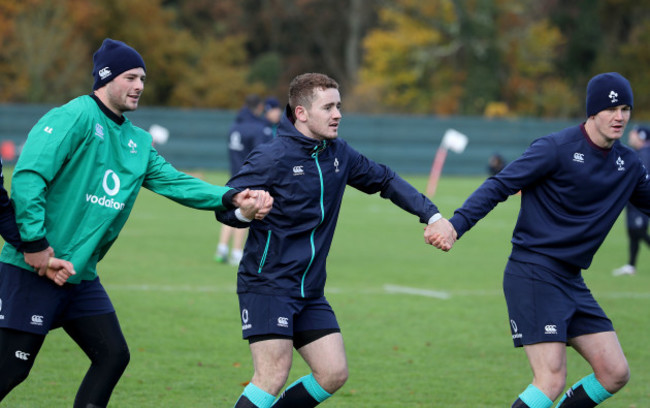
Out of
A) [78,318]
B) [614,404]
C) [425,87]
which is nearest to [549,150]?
[614,404]

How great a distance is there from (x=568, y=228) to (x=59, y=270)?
3056 mm

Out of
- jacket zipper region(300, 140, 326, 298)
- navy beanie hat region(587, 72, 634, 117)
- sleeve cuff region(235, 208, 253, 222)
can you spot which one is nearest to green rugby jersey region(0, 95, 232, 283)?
sleeve cuff region(235, 208, 253, 222)

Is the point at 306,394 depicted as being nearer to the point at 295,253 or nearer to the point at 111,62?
the point at 295,253

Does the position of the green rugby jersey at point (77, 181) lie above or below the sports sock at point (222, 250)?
above

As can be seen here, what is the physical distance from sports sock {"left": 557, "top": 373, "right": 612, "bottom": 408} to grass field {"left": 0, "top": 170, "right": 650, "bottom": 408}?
1.27 meters

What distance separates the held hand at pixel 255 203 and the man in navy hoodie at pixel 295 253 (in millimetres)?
122

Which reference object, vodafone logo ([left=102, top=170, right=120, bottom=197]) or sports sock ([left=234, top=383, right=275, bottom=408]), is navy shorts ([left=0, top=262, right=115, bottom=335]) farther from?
sports sock ([left=234, top=383, right=275, bottom=408])

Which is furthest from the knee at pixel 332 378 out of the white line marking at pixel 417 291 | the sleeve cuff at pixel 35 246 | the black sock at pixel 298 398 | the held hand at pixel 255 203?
the white line marking at pixel 417 291

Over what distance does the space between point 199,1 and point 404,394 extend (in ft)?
172

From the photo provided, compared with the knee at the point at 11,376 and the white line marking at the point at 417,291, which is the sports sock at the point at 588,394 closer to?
the knee at the point at 11,376

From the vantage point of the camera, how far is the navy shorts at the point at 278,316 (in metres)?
5.49

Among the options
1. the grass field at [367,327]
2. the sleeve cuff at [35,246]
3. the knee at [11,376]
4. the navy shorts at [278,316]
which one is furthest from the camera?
the grass field at [367,327]

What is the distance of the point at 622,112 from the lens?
6.02 m

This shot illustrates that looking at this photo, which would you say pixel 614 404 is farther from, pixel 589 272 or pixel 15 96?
pixel 15 96
